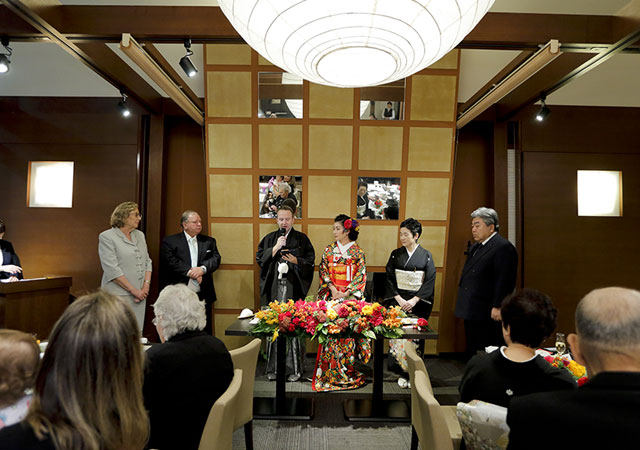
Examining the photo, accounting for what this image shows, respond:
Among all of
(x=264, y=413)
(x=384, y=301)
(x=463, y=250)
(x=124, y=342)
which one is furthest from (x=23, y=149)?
(x=463, y=250)

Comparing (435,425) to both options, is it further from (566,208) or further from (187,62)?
(566,208)

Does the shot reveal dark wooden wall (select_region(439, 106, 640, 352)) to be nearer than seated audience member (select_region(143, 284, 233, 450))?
No

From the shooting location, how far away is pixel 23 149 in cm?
499

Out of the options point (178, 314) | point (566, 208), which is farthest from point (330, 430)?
point (566, 208)

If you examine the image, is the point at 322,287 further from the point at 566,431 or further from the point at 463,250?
the point at 566,431

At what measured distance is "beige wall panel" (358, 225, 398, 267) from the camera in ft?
15.5

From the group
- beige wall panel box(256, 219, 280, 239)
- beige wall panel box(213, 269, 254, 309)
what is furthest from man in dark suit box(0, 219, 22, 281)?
beige wall panel box(256, 219, 280, 239)

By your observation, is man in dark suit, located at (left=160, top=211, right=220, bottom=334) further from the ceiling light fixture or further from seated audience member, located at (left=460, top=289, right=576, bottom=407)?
seated audience member, located at (left=460, top=289, right=576, bottom=407)

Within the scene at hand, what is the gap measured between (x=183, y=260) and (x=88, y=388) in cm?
359

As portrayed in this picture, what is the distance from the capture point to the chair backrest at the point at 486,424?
1328 millimetres

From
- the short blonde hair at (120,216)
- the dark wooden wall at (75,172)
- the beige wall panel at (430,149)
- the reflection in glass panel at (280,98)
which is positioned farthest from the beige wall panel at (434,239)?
the dark wooden wall at (75,172)

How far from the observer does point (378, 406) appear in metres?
3.17

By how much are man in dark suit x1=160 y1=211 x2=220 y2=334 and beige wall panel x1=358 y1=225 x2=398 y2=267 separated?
1695 millimetres

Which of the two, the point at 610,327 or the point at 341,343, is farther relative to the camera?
the point at 341,343
